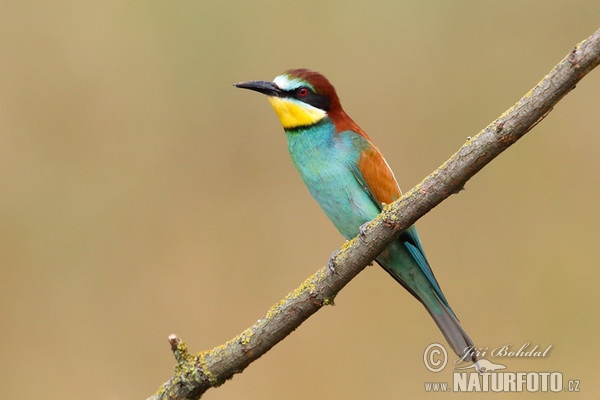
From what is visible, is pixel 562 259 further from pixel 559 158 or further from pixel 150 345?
pixel 150 345

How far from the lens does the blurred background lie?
3477mm

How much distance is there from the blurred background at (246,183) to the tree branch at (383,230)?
1382 millimetres

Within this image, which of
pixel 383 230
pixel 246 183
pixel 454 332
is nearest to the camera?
pixel 383 230

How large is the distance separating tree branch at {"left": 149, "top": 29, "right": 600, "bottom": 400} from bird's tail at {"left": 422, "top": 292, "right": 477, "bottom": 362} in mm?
633

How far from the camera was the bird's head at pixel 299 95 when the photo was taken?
2559mm

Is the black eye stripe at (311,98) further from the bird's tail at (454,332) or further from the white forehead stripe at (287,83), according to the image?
the bird's tail at (454,332)

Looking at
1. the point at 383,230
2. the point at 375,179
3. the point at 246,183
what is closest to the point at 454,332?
the point at 375,179

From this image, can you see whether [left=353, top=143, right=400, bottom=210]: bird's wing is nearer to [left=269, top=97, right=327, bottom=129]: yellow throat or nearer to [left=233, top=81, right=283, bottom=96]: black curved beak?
[left=269, top=97, right=327, bottom=129]: yellow throat

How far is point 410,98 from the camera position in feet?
12.6

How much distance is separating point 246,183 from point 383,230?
2.00 meters

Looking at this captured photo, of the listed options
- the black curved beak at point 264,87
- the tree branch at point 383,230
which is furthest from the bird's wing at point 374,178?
the tree branch at point 383,230

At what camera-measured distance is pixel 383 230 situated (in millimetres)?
1828

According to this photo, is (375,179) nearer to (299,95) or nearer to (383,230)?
(299,95)

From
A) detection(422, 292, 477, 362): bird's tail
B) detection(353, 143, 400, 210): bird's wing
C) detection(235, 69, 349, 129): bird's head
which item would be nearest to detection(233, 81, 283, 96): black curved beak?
detection(235, 69, 349, 129): bird's head
